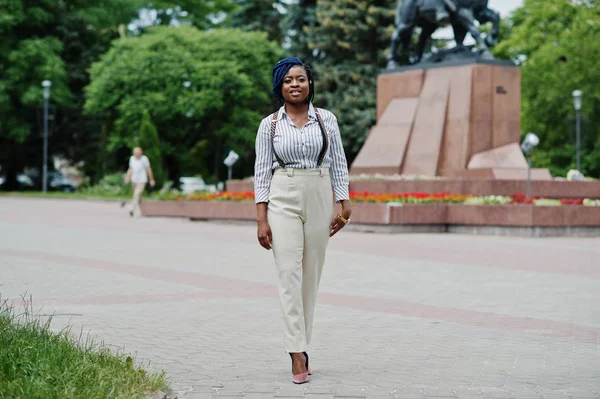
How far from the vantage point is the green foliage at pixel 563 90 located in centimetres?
5141

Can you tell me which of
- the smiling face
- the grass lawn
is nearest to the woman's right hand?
the smiling face

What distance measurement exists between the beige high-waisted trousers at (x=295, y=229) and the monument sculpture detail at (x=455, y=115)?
1764 cm

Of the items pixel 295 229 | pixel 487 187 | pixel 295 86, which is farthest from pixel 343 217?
pixel 487 187

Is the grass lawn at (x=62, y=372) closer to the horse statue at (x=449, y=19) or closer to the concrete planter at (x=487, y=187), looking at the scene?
the concrete planter at (x=487, y=187)

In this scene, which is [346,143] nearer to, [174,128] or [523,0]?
[174,128]

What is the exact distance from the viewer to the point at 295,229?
6.06 metres

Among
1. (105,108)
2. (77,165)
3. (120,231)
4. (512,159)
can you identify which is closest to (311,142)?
(120,231)

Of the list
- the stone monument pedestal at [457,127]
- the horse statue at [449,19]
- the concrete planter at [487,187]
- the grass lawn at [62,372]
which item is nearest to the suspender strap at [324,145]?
the grass lawn at [62,372]

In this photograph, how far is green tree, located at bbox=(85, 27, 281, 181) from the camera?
48.3 metres

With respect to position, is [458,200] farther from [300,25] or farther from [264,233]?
[300,25]

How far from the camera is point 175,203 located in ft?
82.4

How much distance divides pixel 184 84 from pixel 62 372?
148 ft

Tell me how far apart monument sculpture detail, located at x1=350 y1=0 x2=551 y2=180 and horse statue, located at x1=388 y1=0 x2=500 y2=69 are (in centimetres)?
2

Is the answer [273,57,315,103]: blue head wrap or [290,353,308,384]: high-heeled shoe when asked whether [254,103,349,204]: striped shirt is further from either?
[290,353,308,384]: high-heeled shoe
